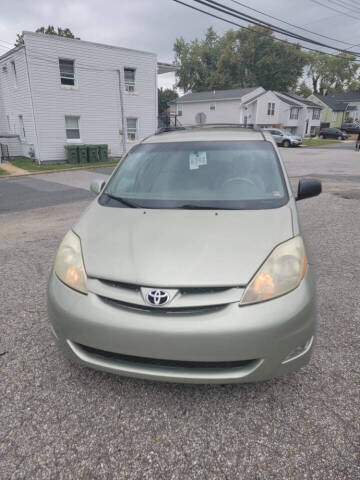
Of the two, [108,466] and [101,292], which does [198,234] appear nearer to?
[101,292]

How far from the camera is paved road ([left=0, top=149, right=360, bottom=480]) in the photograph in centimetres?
177

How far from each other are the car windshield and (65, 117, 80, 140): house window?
16.7m

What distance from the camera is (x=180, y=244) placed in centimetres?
217

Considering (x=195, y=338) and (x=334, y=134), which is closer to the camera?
(x=195, y=338)

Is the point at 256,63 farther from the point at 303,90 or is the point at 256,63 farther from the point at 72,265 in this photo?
the point at 72,265

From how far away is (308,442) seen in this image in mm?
1895

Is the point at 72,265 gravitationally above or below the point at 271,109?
below

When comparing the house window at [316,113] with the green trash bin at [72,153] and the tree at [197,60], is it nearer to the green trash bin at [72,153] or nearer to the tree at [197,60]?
the tree at [197,60]

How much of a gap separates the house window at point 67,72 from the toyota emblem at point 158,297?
18.9 m

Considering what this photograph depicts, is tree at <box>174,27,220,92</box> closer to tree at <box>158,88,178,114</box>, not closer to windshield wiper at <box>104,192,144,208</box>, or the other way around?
tree at <box>158,88,178,114</box>

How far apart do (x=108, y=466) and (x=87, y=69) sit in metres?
20.1

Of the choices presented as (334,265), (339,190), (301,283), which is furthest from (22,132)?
(301,283)

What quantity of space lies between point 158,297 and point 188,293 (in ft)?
0.56

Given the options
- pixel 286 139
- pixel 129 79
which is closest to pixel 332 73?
pixel 286 139
